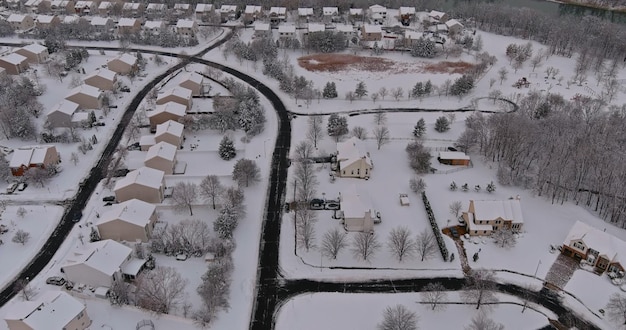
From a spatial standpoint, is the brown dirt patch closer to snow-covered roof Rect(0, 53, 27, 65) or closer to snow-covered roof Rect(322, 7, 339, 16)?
snow-covered roof Rect(322, 7, 339, 16)

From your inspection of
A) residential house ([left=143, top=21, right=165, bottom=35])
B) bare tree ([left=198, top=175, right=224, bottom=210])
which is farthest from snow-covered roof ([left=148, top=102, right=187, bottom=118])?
residential house ([left=143, top=21, right=165, bottom=35])

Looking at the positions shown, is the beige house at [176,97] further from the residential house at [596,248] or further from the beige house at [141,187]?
the residential house at [596,248]

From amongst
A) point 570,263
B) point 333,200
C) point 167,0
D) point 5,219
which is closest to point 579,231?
point 570,263

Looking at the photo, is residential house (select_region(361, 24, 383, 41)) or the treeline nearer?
the treeline

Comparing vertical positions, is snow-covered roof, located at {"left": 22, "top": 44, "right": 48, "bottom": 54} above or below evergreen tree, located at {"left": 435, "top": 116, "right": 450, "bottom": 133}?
above

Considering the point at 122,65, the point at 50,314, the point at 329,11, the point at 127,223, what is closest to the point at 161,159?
the point at 127,223

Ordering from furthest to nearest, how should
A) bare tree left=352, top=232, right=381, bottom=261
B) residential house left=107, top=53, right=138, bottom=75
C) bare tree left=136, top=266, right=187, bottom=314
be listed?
1. residential house left=107, top=53, right=138, bottom=75
2. bare tree left=352, top=232, right=381, bottom=261
3. bare tree left=136, top=266, right=187, bottom=314
